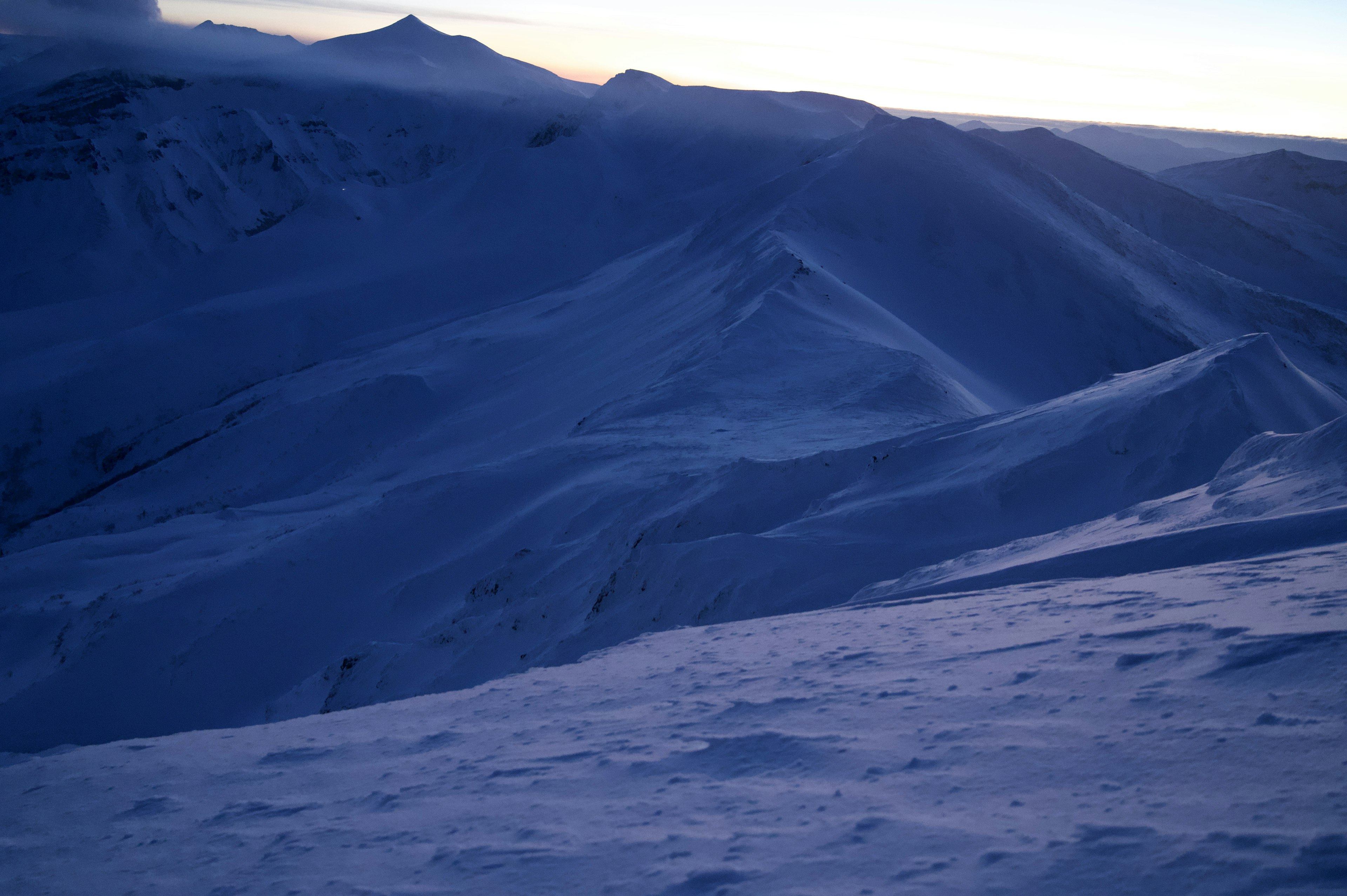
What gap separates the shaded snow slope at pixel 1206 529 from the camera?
4750 millimetres

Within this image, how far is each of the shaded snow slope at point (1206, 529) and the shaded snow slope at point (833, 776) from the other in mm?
428

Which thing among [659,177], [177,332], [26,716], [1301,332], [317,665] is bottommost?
[26,716]

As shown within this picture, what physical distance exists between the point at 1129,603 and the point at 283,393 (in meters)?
29.7

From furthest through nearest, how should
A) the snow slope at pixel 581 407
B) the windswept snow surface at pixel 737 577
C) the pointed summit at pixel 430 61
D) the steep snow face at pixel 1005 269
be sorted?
the pointed summit at pixel 430 61
the steep snow face at pixel 1005 269
the snow slope at pixel 581 407
the windswept snow surface at pixel 737 577

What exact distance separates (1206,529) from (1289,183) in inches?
2415

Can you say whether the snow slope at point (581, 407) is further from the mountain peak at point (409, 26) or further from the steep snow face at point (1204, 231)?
the mountain peak at point (409, 26)

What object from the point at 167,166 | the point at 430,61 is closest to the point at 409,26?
the point at 430,61

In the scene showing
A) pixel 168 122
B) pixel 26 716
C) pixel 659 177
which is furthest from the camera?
pixel 168 122

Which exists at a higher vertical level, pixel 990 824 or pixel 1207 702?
pixel 1207 702

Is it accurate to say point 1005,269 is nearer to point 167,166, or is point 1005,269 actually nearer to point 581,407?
point 581,407

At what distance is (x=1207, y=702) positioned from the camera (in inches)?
114

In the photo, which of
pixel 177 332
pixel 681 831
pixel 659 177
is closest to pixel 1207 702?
pixel 681 831

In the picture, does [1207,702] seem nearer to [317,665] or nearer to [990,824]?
[990,824]

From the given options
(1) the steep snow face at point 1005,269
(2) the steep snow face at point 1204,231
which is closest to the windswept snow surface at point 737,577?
(1) the steep snow face at point 1005,269
